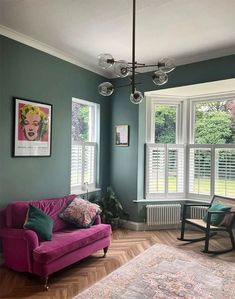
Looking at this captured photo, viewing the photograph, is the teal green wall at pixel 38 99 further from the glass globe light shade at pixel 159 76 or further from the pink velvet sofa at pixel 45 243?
the glass globe light shade at pixel 159 76

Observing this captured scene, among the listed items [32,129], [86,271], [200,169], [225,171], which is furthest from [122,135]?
[86,271]

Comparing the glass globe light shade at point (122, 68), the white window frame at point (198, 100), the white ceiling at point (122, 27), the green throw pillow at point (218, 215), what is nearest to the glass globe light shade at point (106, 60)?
the glass globe light shade at point (122, 68)

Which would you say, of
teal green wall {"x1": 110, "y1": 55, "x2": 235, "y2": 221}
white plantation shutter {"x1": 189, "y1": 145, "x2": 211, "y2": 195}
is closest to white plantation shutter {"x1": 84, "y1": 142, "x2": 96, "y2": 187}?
teal green wall {"x1": 110, "y1": 55, "x2": 235, "y2": 221}

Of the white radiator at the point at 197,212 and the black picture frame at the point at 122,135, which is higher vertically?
the black picture frame at the point at 122,135

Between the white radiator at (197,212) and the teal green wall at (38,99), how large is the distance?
2.34 m

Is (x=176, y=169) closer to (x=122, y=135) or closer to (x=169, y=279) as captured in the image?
(x=122, y=135)

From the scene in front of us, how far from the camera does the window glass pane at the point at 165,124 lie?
4.89 m

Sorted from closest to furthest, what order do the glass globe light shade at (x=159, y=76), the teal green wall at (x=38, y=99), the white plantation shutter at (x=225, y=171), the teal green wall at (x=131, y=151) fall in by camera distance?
the glass globe light shade at (x=159, y=76)
the teal green wall at (x=38, y=99)
the white plantation shutter at (x=225, y=171)
the teal green wall at (x=131, y=151)

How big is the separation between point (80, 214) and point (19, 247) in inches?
33.9

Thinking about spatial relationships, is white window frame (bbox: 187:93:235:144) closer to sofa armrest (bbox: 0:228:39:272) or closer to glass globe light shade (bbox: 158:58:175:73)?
glass globe light shade (bbox: 158:58:175:73)

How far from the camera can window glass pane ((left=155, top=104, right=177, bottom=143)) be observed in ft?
16.1

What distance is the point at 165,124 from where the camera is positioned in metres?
4.92

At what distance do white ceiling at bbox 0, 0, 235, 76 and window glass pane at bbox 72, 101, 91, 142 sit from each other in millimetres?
848

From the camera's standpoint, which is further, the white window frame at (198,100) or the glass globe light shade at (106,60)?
the white window frame at (198,100)
